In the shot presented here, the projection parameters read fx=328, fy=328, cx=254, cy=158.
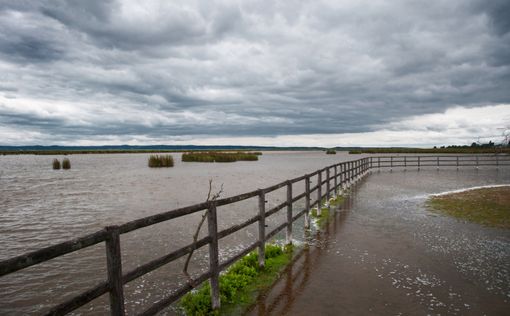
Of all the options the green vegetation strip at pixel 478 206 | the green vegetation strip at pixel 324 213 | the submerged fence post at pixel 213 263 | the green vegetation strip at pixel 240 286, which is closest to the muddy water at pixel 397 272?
the green vegetation strip at pixel 240 286

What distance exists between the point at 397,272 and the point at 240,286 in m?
3.15

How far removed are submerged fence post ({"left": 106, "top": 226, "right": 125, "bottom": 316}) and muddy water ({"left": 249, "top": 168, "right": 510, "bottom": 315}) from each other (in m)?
2.35

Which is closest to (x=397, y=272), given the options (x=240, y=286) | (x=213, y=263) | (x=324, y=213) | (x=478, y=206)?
(x=240, y=286)

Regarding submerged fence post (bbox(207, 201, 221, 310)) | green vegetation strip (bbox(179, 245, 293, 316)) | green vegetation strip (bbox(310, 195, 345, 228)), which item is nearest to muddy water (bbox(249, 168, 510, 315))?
green vegetation strip (bbox(179, 245, 293, 316))

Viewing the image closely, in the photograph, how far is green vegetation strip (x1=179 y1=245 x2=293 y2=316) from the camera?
520 centimetres

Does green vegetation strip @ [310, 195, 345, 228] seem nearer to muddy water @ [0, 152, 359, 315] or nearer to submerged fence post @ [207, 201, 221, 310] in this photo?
muddy water @ [0, 152, 359, 315]

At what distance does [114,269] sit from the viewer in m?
3.46

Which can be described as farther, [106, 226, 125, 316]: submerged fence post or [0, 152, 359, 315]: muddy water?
[0, 152, 359, 315]: muddy water

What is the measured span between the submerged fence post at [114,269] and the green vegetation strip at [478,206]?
11.2 m

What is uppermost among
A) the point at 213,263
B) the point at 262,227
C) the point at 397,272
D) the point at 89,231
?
the point at 262,227

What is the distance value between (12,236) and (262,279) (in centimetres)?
969

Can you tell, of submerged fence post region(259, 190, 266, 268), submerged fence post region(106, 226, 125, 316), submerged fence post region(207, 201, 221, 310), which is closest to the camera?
submerged fence post region(106, 226, 125, 316)

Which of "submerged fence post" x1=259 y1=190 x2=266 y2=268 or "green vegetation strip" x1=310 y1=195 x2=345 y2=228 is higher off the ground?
"submerged fence post" x1=259 y1=190 x2=266 y2=268

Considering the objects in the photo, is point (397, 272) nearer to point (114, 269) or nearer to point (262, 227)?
point (262, 227)
